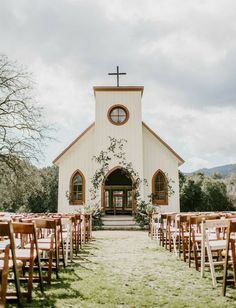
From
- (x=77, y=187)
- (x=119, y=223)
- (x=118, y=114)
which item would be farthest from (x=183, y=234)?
(x=118, y=114)

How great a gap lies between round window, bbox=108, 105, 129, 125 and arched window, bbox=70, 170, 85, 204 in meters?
4.20

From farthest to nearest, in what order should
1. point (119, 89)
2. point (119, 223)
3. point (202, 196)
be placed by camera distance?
1. point (202, 196)
2. point (119, 89)
3. point (119, 223)

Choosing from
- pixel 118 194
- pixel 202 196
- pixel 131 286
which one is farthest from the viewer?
pixel 202 196

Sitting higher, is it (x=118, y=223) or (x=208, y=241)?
(x=208, y=241)

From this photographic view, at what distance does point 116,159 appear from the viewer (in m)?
23.9

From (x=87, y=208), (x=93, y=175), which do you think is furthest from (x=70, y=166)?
(x=87, y=208)

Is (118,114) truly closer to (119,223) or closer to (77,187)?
(77,187)

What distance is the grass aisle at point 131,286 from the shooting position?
15.7 ft

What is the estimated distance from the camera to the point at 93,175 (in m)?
24.1

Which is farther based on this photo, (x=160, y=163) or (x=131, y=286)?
(x=160, y=163)

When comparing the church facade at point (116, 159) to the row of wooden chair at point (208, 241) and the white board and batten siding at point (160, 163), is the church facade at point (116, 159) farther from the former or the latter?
the row of wooden chair at point (208, 241)

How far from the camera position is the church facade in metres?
24.0

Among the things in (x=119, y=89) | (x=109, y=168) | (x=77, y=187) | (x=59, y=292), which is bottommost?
(x=59, y=292)

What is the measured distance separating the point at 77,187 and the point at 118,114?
5598mm
